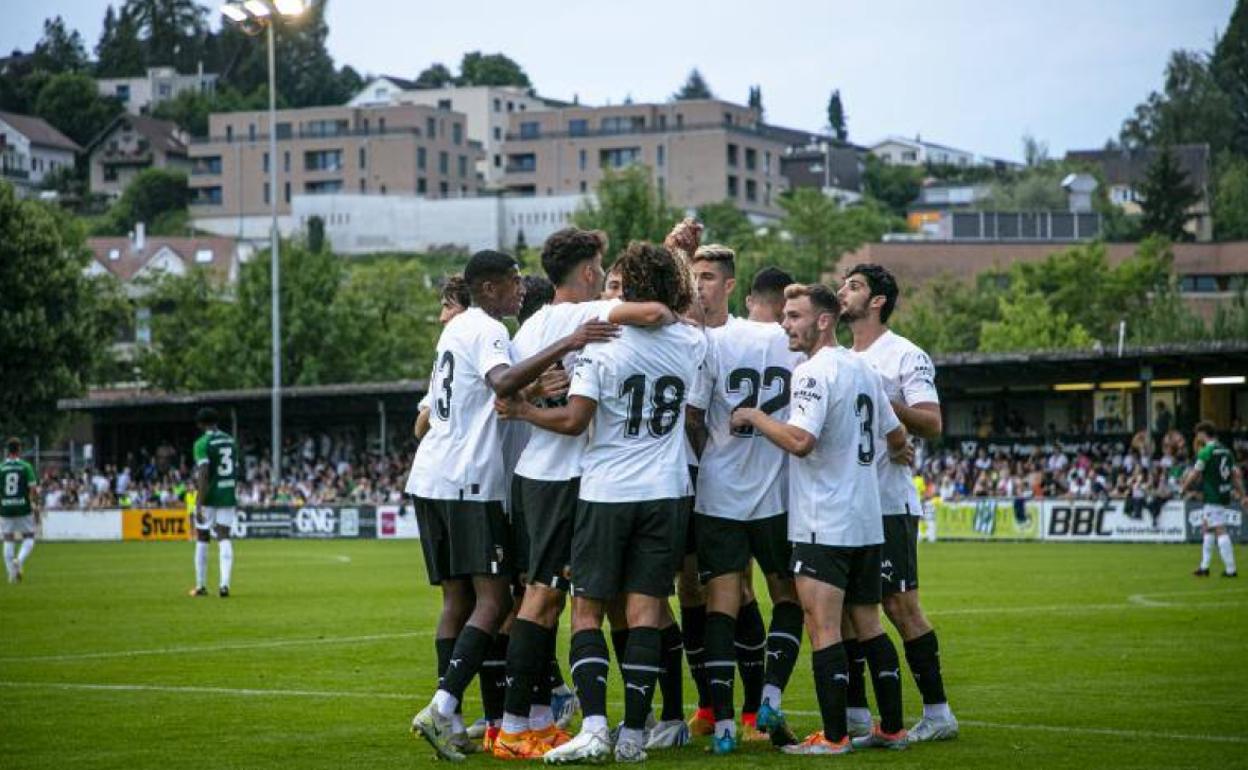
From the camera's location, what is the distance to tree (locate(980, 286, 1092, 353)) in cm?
8462

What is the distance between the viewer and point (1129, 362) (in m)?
53.2

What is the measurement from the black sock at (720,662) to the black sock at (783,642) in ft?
0.95

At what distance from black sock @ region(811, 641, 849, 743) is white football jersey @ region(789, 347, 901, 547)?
651 millimetres

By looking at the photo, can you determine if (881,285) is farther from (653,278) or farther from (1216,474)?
(1216,474)

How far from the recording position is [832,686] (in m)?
10.6

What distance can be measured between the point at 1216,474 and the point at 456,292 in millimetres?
19026

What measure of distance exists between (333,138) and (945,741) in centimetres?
14782

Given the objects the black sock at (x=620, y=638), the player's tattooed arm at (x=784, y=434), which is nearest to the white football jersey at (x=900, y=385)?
the player's tattooed arm at (x=784, y=434)

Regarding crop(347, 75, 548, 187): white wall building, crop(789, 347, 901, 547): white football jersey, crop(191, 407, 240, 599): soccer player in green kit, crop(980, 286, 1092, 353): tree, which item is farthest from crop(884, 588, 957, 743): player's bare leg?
crop(347, 75, 548, 187): white wall building

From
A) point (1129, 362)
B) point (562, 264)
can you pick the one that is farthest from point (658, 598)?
point (1129, 362)

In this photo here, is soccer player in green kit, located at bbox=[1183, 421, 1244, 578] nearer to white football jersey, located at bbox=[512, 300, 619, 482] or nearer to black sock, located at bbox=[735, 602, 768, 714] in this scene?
black sock, located at bbox=[735, 602, 768, 714]

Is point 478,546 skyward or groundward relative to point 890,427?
groundward

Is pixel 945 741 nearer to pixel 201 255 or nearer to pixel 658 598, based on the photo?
pixel 658 598

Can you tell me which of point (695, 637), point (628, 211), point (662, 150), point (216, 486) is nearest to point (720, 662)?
point (695, 637)
